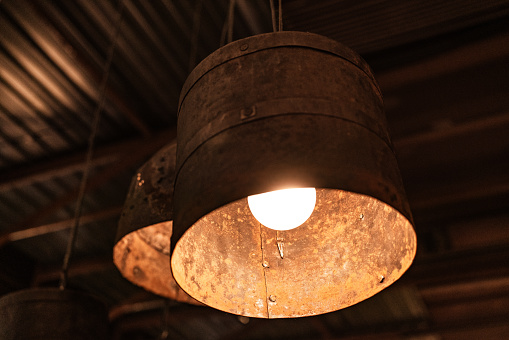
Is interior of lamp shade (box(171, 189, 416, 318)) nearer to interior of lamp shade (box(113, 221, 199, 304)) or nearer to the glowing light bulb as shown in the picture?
the glowing light bulb

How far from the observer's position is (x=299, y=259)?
5.01 feet

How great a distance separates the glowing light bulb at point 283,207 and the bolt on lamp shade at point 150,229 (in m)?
0.52

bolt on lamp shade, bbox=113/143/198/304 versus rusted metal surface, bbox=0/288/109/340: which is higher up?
bolt on lamp shade, bbox=113/143/198/304

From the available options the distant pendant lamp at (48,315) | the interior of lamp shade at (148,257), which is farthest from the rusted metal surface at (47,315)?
the interior of lamp shade at (148,257)

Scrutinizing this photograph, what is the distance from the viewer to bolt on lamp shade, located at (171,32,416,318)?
42.0 inches

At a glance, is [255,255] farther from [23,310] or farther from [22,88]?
[22,88]

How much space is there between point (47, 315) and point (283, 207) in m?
1.00

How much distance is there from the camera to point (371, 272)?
1.37 metres

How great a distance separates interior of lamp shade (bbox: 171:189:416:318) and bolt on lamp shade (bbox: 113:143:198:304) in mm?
343

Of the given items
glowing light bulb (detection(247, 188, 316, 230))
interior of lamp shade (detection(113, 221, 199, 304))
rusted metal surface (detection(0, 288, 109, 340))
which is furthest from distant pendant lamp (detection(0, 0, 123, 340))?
glowing light bulb (detection(247, 188, 316, 230))

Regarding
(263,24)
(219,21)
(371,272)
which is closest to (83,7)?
(219,21)

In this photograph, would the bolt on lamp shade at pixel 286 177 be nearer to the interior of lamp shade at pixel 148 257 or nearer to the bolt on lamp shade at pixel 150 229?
the bolt on lamp shade at pixel 150 229

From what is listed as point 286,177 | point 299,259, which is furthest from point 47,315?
point 286,177

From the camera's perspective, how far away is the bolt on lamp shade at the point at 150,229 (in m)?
1.84
